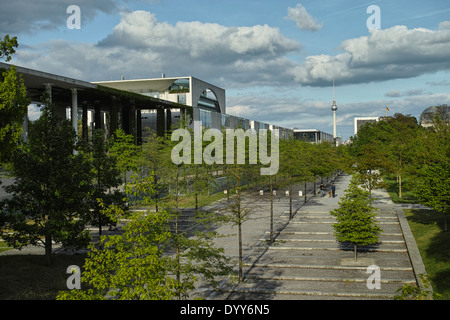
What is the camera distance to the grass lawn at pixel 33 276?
56.9ft

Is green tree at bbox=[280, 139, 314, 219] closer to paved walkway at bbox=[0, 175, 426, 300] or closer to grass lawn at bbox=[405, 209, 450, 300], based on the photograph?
paved walkway at bbox=[0, 175, 426, 300]

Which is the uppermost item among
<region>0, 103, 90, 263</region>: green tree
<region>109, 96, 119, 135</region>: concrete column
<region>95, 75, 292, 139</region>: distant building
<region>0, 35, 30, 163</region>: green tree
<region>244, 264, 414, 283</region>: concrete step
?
<region>95, 75, 292, 139</region>: distant building

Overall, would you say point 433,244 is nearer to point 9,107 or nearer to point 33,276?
point 33,276

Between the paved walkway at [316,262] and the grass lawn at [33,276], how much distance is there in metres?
7.67

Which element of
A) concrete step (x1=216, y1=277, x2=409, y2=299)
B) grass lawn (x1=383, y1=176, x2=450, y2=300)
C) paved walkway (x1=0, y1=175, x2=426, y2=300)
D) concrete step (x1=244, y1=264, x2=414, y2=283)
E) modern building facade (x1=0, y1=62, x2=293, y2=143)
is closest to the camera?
concrete step (x1=216, y1=277, x2=409, y2=299)

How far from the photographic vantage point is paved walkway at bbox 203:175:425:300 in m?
18.7

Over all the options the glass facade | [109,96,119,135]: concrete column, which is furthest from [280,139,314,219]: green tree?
the glass facade

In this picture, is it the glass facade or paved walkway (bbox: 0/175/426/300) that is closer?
paved walkway (bbox: 0/175/426/300)

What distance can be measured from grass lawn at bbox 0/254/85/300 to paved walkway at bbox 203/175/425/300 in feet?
25.2

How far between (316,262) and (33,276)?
1504cm

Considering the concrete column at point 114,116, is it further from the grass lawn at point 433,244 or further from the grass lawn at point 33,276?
the grass lawn at point 433,244

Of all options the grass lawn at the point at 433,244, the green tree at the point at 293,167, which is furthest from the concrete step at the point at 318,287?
the green tree at the point at 293,167
